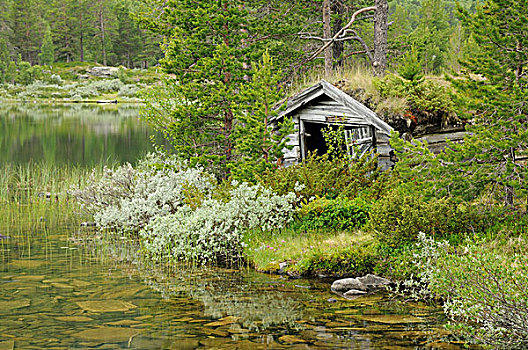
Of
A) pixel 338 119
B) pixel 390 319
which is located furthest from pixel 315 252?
pixel 338 119

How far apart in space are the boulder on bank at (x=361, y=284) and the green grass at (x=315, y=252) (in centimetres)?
55

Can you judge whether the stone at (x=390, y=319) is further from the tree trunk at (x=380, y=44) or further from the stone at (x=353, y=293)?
the tree trunk at (x=380, y=44)

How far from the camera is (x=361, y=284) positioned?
10188 mm

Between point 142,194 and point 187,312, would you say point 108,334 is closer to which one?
point 187,312

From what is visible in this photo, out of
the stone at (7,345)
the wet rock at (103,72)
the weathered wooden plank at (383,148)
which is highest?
the wet rock at (103,72)

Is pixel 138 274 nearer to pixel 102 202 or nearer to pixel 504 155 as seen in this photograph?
pixel 102 202

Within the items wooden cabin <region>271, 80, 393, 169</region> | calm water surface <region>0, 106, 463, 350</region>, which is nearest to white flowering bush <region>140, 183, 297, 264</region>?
calm water surface <region>0, 106, 463, 350</region>

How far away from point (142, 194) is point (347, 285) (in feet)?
26.5

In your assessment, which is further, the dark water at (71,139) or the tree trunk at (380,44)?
the dark water at (71,139)

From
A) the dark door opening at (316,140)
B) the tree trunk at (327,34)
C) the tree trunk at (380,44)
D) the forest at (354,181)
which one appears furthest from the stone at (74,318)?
the tree trunk at (327,34)

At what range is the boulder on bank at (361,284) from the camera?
10156 millimetres

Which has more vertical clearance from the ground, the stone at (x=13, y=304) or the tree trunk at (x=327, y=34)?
the tree trunk at (x=327, y=34)

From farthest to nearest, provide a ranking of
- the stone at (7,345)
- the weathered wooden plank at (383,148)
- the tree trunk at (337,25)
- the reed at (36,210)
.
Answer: the tree trunk at (337,25) < the reed at (36,210) < the weathered wooden plank at (383,148) < the stone at (7,345)

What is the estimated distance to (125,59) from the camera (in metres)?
116
